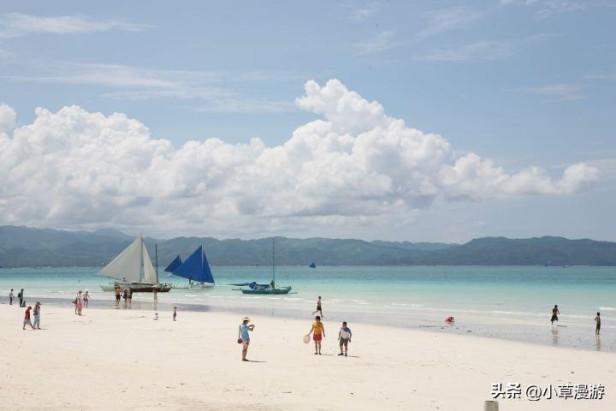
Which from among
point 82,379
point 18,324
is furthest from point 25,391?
point 18,324

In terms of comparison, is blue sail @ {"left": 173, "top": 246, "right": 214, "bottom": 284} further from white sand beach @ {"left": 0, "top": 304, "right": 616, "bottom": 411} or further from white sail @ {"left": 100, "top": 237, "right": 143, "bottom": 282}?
white sand beach @ {"left": 0, "top": 304, "right": 616, "bottom": 411}

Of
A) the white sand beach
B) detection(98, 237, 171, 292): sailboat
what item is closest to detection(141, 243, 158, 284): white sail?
detection(98, 237, 171, 292): sailboat

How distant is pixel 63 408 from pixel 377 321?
1352 inches

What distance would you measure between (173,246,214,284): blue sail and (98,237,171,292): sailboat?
34.5 ft

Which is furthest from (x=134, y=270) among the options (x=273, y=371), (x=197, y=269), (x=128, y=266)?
(x=273, y=371)

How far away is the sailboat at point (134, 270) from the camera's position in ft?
290

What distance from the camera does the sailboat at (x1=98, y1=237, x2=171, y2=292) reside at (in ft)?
290

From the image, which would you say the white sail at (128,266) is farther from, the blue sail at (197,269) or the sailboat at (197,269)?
the blue sail at (197,269)

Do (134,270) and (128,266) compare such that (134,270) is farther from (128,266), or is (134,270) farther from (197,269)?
(197,269)

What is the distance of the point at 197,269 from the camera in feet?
332

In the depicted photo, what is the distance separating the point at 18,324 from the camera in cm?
4141

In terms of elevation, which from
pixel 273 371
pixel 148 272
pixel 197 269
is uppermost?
pixel 197 269

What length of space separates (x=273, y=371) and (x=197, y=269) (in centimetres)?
7849

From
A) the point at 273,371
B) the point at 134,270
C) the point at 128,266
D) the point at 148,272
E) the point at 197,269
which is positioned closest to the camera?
the point at 273,371
